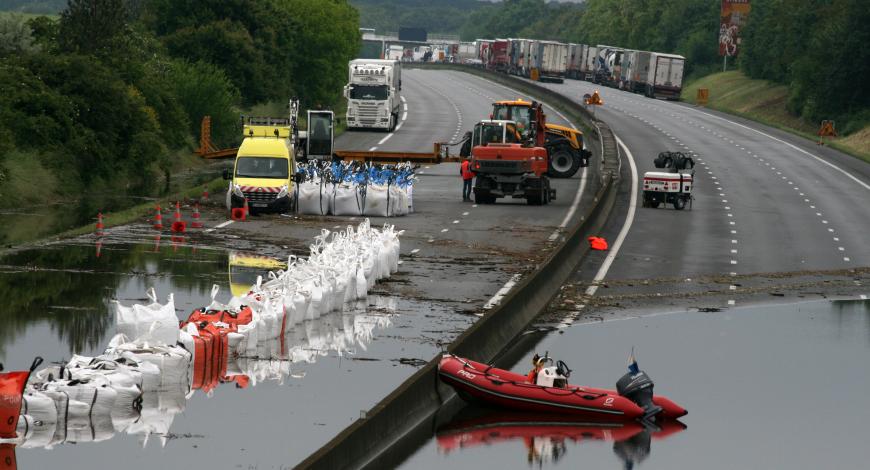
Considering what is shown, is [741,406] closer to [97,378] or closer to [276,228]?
[97,378]

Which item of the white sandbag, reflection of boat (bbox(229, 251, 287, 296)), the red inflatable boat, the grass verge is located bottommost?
the grass verge

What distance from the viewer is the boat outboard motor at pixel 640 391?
78.8ft

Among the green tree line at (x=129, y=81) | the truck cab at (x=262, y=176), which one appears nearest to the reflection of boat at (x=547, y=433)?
the truck cab at (x=262, y=176)

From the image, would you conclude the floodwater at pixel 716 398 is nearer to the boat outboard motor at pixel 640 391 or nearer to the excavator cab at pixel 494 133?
the boat outboard motor at pixel 640 391

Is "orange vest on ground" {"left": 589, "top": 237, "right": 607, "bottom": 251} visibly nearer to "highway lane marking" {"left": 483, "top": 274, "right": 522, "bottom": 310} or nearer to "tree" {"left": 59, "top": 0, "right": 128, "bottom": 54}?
"highway lane marking" {"left": 483, "top": 274, "right": 522, "bottom": 310}

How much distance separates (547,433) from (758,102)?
112 metres

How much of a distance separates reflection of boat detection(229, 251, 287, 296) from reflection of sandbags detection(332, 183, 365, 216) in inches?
394

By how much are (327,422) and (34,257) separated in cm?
1763

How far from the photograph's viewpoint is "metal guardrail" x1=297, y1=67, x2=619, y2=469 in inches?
725

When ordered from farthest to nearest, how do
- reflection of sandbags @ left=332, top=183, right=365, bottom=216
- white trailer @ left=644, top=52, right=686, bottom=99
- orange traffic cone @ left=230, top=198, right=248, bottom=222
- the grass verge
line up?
white trailer @ left=644, top=52, right=686, bottom=99 < the grass verge < reflection of sandbags @ left=332, top=183, right=365, bottom=216 < orange traffic cone @ left=230, top=198, right=248, bottom=222

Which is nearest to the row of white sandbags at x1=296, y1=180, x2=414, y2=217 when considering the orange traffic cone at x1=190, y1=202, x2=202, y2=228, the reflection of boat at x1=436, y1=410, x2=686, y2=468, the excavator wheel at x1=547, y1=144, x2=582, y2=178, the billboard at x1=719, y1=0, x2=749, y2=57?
the orange traffic cone at x1=190, y1=202, x2=202, y2=228

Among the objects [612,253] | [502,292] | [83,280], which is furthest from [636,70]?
[83,280]

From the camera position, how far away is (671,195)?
5781cm

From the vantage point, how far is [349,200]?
160ft
